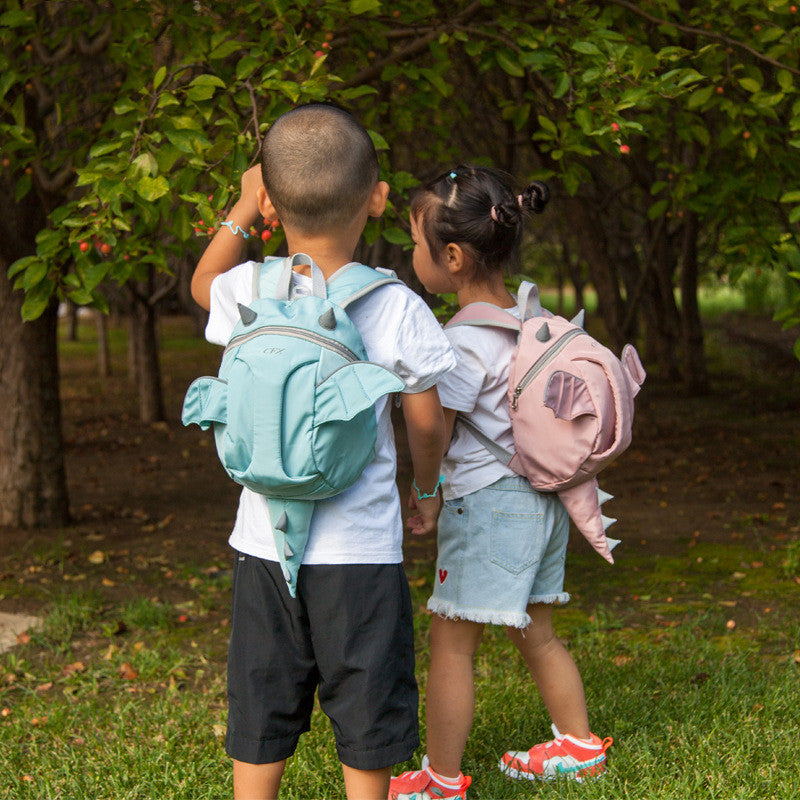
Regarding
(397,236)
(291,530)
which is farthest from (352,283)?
(397,236)

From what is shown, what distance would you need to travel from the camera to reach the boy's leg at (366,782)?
6.88ft

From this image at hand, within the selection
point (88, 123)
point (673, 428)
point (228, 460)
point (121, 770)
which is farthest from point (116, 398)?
point (228, 460)

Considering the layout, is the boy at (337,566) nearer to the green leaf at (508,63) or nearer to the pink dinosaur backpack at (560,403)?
the pink dinosaur backpack at (560,403)

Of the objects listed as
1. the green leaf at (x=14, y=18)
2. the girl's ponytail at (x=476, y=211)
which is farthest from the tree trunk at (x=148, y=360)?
the girl's ponytail at (x=476, y=211)

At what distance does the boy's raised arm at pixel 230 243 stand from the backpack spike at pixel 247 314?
291mm

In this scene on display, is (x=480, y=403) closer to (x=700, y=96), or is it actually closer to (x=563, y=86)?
(x=563, y=86)

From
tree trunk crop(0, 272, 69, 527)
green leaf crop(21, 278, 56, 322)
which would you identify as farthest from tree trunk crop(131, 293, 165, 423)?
green leaf crop(21, 278, 56, 322)

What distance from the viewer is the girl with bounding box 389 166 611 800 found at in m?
2.51

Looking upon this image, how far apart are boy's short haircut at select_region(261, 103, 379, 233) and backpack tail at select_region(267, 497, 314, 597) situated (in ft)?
1.90

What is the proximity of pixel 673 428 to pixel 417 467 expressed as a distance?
8.16 metres

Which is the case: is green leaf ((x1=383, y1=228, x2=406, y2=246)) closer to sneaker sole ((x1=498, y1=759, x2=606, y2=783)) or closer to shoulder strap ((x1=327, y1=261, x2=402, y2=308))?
shoulder strap ((x1=327, y1=261, x2=402, y2=308))

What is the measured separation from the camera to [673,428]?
9.95 m

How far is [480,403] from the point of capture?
8.46 feet

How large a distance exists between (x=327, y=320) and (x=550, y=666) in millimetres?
1265
